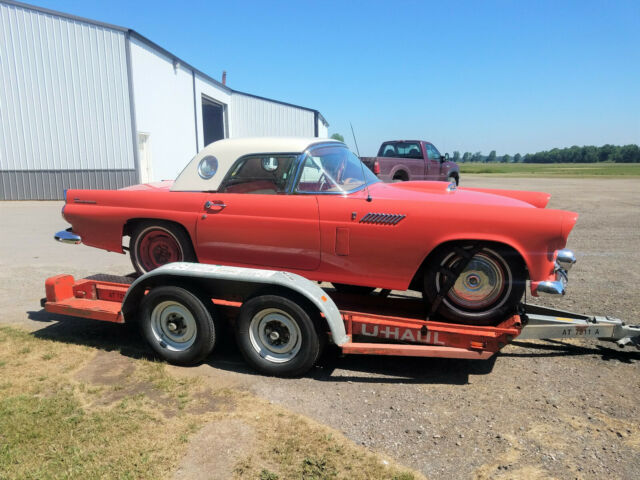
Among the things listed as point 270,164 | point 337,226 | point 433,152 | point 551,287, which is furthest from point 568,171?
point 337,226

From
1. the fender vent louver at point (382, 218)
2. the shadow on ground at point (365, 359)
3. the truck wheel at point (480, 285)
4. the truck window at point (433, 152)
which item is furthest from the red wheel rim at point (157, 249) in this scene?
the truck window at point (433, 152)

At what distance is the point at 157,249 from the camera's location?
4.63 metres

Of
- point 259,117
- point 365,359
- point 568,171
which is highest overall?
point 259,117

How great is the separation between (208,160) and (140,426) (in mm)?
2455

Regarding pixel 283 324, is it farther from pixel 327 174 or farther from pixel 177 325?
pixel 327 174

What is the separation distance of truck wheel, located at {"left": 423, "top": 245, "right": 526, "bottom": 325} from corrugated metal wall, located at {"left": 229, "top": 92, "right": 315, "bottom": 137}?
22.7 metres

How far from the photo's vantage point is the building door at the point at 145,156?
17.2 m

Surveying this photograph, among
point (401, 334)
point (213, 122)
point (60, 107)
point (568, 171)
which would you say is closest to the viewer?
point (401, 334)

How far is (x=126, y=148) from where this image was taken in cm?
1644

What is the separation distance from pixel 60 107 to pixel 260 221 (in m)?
15.1

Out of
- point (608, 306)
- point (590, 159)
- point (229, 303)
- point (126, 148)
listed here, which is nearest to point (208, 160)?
point (229, 303)

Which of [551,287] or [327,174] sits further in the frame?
[327,174]

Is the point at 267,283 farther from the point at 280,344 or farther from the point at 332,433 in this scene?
the point at 332,433

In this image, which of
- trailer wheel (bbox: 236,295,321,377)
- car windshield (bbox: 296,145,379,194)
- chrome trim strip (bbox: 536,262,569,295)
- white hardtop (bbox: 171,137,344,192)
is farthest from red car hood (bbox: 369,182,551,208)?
trailer wheel (bbox: 236,295,321,377)
